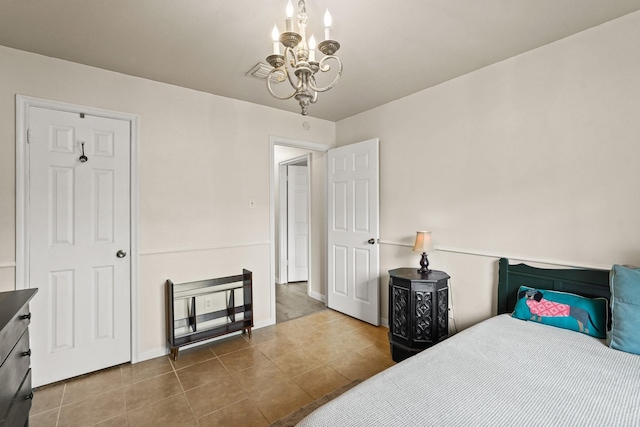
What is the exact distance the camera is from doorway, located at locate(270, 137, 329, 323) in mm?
3882

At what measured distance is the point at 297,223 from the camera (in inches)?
209

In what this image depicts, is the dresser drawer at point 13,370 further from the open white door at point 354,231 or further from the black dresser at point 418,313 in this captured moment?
the open white door at point 354,231

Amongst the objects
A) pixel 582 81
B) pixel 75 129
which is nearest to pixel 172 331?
pixel 75 129

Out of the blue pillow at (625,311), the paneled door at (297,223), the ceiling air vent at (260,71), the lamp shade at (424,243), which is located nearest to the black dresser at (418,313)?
the lamp shade at (424,243)

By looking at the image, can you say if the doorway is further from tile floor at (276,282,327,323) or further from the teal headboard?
the teal headboard

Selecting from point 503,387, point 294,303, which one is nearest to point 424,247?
point 503,387

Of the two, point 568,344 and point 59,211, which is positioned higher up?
point 59,211

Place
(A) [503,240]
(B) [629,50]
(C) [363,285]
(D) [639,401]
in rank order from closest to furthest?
1. (D) [639,401]
2. (B) [629,50]
3. (A) [503,240]
4. (C) [363,285]

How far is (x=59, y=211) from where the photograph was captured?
2336mm

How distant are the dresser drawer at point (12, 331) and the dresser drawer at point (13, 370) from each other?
4 cm

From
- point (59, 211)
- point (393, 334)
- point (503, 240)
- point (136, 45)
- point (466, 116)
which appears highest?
point (136, 45)

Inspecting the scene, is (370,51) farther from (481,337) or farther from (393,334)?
(393,334)

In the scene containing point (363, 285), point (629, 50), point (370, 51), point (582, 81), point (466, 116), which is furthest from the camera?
point (363, 285)

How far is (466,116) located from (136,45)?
268 centimetres
